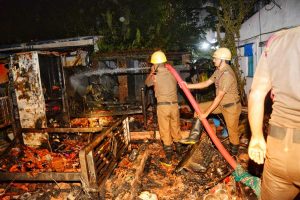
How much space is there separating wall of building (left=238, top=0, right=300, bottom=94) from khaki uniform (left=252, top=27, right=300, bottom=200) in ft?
22.2

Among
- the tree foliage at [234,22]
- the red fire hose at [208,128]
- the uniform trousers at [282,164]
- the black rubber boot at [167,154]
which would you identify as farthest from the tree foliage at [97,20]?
the uniform trousers at [282,164]

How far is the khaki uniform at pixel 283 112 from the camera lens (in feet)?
7.13

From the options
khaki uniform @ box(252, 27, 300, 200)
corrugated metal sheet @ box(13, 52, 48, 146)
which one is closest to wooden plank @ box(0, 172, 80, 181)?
corrugated metal sheet @ box(13, 52, 48, 146)

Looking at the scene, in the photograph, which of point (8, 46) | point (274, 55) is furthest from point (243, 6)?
point (8, 46)

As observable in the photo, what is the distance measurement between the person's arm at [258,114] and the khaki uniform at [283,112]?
0.07ft

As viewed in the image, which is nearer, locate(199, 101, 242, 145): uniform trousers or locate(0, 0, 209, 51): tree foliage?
locate(199, 101, 242, 145): uniform trousers

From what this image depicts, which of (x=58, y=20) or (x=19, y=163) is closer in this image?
(x=19, y=163)

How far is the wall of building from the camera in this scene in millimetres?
8188

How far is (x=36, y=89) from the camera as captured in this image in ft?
20.7

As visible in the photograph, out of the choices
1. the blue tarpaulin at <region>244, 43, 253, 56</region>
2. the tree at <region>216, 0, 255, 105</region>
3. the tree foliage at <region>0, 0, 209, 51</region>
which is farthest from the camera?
the tree foliage at <region>0, 0, 209, 51</region>

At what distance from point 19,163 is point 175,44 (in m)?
13.2

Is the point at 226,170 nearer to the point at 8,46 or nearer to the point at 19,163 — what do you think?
the point at 19,163

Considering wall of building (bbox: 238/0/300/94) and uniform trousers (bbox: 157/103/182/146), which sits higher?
wall of building (bbox: 238/0/300/94)

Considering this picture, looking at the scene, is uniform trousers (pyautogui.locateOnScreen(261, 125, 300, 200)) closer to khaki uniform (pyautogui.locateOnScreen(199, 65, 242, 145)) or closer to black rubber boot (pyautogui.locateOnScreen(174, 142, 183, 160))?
khaki uniform (pyautogui.locateOnScreen(199, 65, 242, 145))
